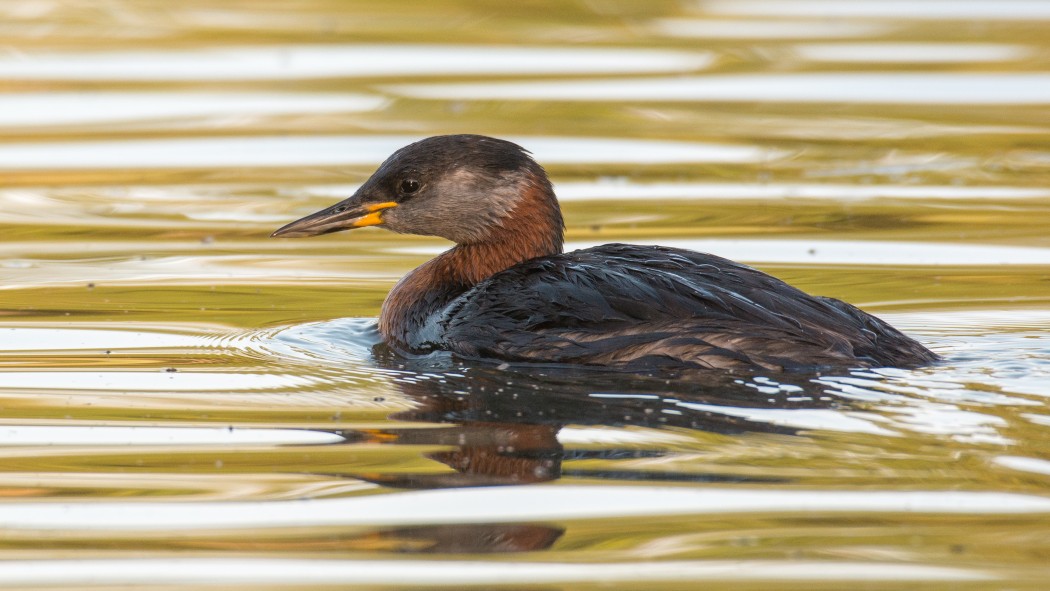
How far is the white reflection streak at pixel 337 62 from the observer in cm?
1504

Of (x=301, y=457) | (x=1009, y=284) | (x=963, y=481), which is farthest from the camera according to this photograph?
(x=1009, y=284)

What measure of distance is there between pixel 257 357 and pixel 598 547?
9.40ft

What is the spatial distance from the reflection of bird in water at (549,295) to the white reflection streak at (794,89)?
6129 mm

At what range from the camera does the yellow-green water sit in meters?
4.90

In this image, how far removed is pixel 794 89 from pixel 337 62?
13.6 ft

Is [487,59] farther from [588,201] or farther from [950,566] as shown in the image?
[950,566]

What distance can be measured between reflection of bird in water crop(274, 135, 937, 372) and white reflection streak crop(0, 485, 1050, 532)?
1.48 metres

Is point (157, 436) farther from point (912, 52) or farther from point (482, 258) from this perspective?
point (912, 52)

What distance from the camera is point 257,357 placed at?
732 cm

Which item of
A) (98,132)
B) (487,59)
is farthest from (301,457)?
(487,59)

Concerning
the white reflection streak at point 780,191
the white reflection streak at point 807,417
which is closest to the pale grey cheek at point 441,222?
the white reflection streak at point 807,417

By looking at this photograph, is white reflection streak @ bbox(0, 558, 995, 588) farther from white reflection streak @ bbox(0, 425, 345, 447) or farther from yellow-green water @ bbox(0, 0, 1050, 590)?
white reflection streak @ bbox(0, 425, 345, 447)

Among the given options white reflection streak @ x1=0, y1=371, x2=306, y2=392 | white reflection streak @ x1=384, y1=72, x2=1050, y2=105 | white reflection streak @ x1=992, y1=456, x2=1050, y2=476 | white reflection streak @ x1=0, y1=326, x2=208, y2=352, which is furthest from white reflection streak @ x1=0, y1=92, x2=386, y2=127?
white reflection streak @ x1=992, y1=456, x2=1050, y2=476

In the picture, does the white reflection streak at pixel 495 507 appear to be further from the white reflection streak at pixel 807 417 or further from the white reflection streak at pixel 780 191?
the white reflection streak at pixel 780 191
